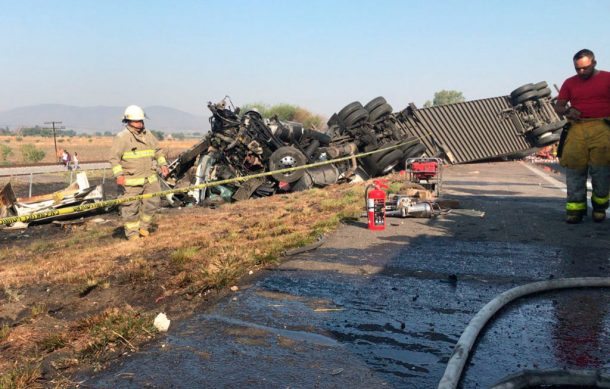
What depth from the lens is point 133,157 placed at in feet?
23.7

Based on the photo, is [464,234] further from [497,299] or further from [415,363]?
[415,363]

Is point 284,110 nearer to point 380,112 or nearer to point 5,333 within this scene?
point 380,112

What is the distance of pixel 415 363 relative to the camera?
275 centimetres

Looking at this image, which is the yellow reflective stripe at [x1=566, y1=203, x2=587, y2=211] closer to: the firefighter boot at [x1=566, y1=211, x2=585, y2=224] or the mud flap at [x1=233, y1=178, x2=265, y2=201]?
the firefighter boot at [x1=566, y1=211, x2=585, y2=224]

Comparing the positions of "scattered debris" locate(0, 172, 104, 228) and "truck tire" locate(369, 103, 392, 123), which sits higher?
"truck tire" locate(369, 103, 392, 123)

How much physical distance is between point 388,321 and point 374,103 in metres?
13.1

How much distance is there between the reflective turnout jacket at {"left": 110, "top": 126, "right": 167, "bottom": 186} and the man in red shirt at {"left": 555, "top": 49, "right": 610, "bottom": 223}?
224 inches

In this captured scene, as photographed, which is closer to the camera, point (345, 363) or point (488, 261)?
point (345, 363)

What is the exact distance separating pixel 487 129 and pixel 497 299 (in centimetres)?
1688

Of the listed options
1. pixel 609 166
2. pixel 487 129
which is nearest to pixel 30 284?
pixel 609 166

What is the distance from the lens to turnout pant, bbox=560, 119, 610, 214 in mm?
6180

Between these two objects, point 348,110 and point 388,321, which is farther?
point 348,110

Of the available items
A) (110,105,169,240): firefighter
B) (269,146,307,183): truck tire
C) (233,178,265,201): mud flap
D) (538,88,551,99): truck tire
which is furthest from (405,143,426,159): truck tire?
(110,105,169,240): firefighter

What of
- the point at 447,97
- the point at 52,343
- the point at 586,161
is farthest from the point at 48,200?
the point at 447,97
